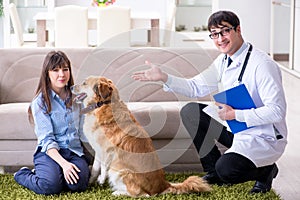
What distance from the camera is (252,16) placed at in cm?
825

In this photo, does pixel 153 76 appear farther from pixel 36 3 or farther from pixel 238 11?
pixel 238 11

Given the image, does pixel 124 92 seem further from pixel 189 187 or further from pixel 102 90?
pixel 189 187

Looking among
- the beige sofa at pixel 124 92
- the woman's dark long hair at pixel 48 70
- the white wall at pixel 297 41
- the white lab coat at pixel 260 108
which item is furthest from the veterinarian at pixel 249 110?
the white wall at pixel 297 41

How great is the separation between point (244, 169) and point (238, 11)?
541 centimetres

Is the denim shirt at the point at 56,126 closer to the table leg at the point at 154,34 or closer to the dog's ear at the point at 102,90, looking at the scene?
the dog's ear at the point at 102,90

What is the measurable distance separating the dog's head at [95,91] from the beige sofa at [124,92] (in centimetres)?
14

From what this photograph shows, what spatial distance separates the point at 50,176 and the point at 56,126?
0.85ft

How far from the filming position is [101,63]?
370 centimetres

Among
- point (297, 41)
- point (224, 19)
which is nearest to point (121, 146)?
point (224, 19)

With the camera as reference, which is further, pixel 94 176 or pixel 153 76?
pixel 94 176

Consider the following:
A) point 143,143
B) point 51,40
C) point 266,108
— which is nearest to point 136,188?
point 143,143

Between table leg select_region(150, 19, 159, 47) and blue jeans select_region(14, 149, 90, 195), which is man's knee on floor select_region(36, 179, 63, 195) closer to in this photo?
blue jeans select_region(14, 149, 90, 195)

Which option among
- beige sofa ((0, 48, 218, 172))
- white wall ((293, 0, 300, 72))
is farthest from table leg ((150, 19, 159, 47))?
beige sofa ((0, 48, 218, 172))

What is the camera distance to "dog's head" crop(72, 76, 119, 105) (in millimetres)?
3221
